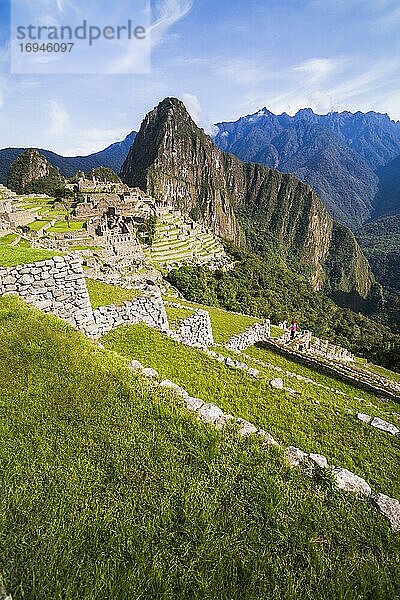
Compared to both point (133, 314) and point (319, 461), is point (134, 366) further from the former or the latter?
point (133, 314)

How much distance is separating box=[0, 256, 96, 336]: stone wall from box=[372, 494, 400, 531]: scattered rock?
724 cm

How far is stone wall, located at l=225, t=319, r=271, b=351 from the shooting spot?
15.5 m

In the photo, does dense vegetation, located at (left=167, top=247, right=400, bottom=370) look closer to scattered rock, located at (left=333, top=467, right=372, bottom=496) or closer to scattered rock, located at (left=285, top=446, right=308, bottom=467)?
scattered rock, located at (left=333, top=467, right=372, bottom=496)

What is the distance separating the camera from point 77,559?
318 cm

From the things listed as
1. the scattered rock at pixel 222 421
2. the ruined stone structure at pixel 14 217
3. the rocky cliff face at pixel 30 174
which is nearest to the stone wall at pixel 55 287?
the scattered rock at pixel 222 421

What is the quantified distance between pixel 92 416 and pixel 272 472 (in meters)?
2.57

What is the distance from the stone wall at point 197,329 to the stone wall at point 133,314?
1174 millimetres

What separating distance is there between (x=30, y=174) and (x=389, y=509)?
125880mm

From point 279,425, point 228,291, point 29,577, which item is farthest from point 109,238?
point 29,577

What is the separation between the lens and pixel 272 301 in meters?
63.0

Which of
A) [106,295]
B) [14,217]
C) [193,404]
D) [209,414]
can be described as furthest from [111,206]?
[209,414]

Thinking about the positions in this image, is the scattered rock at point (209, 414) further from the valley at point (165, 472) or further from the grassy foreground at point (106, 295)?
the grassy foreground at point (106, 295)

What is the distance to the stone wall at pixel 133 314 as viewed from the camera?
9508 mm

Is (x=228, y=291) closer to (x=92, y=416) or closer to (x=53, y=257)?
(x=53, y=257)
